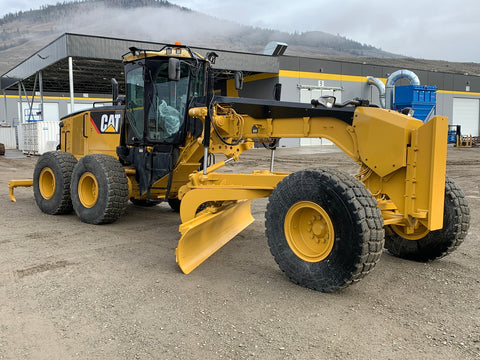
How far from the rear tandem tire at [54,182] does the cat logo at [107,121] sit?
69cm

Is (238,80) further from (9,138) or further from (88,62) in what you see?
(9,138)

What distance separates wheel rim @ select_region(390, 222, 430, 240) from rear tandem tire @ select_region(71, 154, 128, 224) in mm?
3737

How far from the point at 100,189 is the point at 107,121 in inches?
A: 60.0

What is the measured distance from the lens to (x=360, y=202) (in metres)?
3.71

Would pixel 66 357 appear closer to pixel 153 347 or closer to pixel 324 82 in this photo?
pixel 153 347

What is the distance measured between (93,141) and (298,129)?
4362mm

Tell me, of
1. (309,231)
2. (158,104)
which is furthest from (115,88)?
(309,231)

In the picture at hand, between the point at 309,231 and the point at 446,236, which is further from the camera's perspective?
the point at 446,236

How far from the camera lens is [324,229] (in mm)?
4020

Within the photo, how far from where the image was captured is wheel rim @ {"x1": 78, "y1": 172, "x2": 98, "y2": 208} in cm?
692

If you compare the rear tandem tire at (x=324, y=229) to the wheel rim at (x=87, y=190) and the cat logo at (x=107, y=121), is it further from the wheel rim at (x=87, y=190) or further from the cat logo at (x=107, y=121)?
the cat logo at (x=107, y=121)

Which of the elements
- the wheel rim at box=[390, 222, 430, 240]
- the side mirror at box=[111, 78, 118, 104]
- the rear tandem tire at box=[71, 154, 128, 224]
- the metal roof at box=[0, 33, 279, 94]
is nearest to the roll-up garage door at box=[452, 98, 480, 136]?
the metal roof at box=[0, 33, 279, 94]

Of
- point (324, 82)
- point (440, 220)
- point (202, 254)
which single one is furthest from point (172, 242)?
point (324, 82)

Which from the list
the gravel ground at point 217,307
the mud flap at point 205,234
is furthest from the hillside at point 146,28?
the gravel ground at point 217,307
